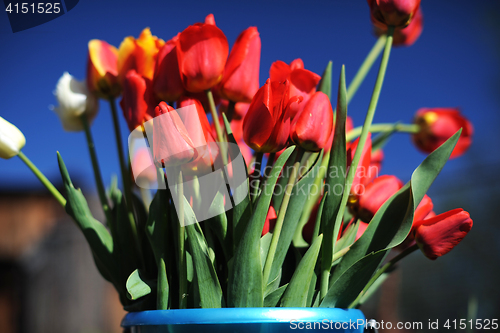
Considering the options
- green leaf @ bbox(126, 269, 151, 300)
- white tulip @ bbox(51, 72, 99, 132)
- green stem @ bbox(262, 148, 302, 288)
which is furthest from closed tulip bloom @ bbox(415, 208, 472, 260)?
white tulip @ bbox(51, 72, 99, 132)

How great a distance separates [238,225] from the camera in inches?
11.2

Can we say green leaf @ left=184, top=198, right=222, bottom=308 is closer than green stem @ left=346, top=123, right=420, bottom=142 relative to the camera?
Yes

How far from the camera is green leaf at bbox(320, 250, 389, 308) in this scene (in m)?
0.26

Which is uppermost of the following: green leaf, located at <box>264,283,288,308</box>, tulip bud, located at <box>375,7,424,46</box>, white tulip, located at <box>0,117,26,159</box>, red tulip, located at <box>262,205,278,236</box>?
tulip bud, located at <box>375,7,424,46</box>

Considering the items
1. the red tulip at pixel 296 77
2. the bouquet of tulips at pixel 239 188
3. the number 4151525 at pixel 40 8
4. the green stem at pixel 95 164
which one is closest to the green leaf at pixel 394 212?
the bouquet of tulips at pixel 239 188

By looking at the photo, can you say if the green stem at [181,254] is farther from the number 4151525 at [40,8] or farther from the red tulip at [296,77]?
the number 4151525 at [40,8]

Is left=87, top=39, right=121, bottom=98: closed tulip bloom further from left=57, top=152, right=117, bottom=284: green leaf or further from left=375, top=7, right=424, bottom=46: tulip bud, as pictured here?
left=375, top=7, right=424, bottom=46: tulip bud

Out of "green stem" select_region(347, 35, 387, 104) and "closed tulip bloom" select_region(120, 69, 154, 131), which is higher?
"green stem" select_region(347, 35, 387, 104)

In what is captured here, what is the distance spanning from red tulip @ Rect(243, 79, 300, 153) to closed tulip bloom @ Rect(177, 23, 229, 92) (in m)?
0.05

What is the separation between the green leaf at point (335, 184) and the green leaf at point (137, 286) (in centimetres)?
13

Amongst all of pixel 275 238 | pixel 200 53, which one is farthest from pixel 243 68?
pixel 275 238

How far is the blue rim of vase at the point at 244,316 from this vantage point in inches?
9.4

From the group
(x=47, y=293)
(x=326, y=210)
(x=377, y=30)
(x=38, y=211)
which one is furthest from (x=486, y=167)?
(x=38, y=211)

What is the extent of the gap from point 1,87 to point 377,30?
0.45 meters
